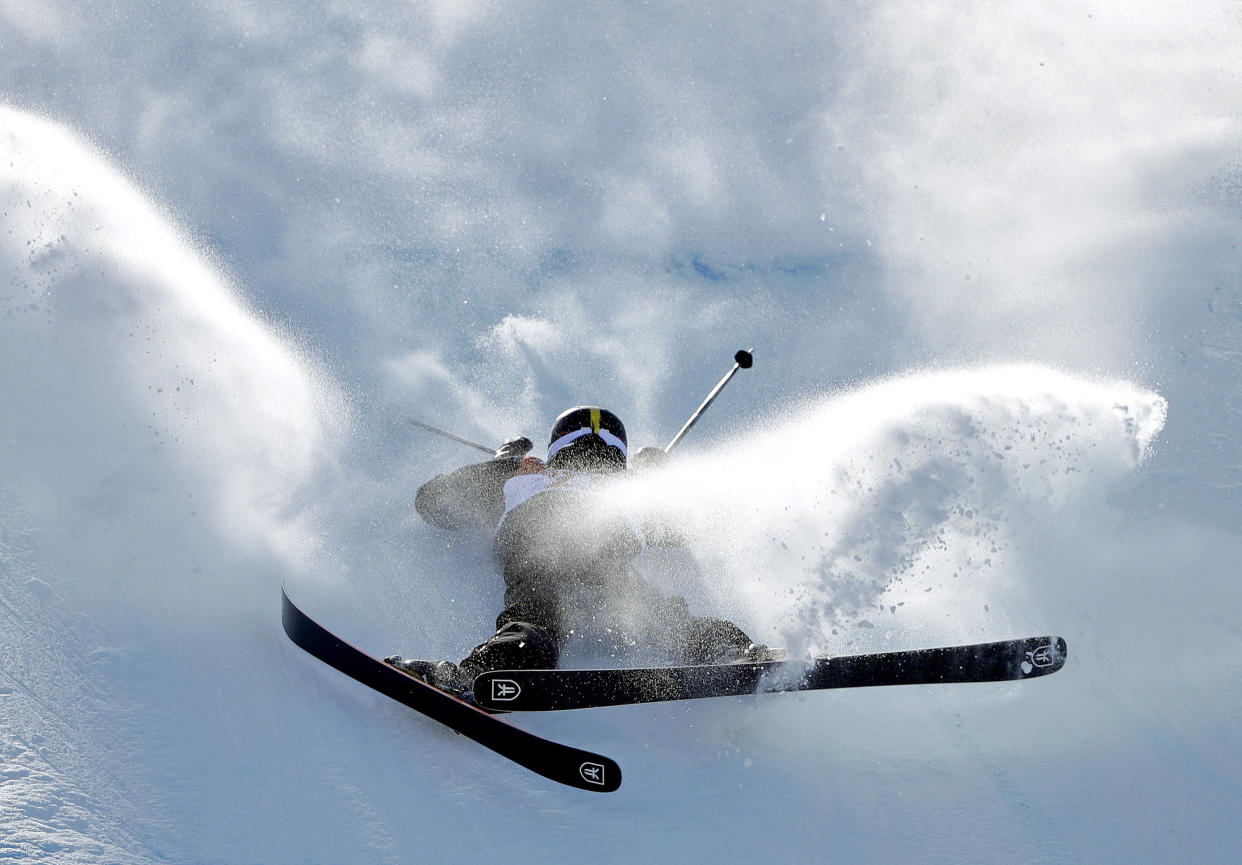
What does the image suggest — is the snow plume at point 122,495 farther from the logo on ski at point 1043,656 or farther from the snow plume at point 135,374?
the logo on ski at point 1043,656

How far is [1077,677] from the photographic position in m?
3.60

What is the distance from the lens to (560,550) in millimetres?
3867

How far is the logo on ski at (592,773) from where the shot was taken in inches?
118

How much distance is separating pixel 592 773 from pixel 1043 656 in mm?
1598

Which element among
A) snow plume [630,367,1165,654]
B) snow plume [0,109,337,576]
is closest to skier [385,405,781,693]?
snow plume [630,367,1165,654]

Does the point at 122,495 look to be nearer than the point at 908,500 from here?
No

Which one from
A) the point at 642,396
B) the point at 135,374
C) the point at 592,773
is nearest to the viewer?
the point at 592,773

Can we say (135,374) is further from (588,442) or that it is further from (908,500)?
(908,500)

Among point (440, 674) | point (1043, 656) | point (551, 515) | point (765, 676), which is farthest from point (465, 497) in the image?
point (1043, 656)

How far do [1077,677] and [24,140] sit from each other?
250 inches

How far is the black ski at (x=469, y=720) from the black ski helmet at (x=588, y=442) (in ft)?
4.27

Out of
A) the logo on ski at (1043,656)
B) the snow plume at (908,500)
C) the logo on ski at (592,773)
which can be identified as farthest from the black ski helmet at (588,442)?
the logo on ski at (1043,656)

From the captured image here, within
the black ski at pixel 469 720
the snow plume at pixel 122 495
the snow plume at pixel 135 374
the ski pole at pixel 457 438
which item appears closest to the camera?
the snow plume at pixel 122 495

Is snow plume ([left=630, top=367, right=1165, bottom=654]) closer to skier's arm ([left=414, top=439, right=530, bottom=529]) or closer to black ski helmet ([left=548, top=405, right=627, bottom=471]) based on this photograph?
black ski helmet ([left=548, top=405, right=627, bottom=471])
